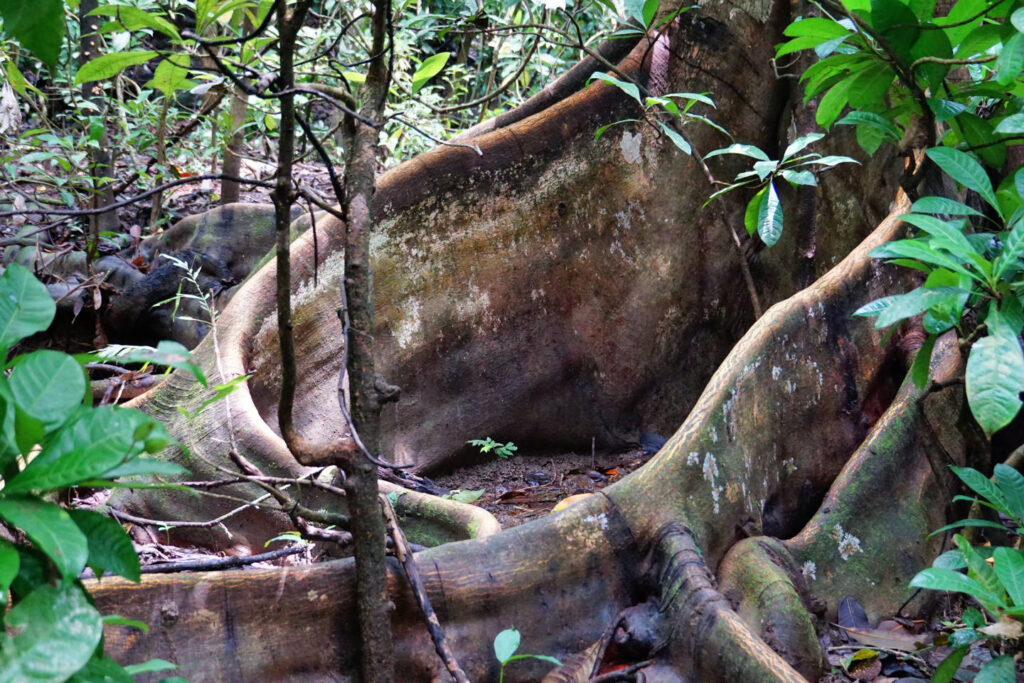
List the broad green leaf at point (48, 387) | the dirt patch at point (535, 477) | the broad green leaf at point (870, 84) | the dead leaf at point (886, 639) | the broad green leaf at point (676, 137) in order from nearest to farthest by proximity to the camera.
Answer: the broad green leaf at point (48, 387)
the broad green leaf at point (870, 84)
the dead leaf at point (886, 639)
the broad green leaf at point (676, 137)
the dirt patch at point (535, 477)

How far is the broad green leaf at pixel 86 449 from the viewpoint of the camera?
3.50ft

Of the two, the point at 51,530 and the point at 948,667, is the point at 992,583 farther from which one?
the point at 51,530

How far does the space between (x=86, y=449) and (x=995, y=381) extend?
1.60 meters

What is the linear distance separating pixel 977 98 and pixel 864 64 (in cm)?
55

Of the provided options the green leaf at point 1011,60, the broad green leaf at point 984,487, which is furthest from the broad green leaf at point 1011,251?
the broad green leaf at point 984,487

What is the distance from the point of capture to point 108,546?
1.19 metres

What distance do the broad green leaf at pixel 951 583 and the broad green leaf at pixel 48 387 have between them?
1590 mm

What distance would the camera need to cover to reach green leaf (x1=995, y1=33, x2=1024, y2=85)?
190cm

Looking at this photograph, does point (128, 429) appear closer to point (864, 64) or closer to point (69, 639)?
point (69, 639)

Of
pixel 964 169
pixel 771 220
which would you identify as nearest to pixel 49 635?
pixel 964 169

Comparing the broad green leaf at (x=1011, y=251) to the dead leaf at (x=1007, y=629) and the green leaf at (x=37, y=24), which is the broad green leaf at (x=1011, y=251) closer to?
the dead leaf at (x=1007, y=629)

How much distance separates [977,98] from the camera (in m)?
2.63

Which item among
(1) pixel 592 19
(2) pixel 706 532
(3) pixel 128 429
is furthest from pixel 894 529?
(1) pixel 592 19

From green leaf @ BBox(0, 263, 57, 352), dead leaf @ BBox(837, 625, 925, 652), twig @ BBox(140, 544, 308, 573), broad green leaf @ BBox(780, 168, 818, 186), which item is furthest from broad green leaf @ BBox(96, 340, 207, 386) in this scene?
dead leaf @ BBox(837, 625, 925, 652)
